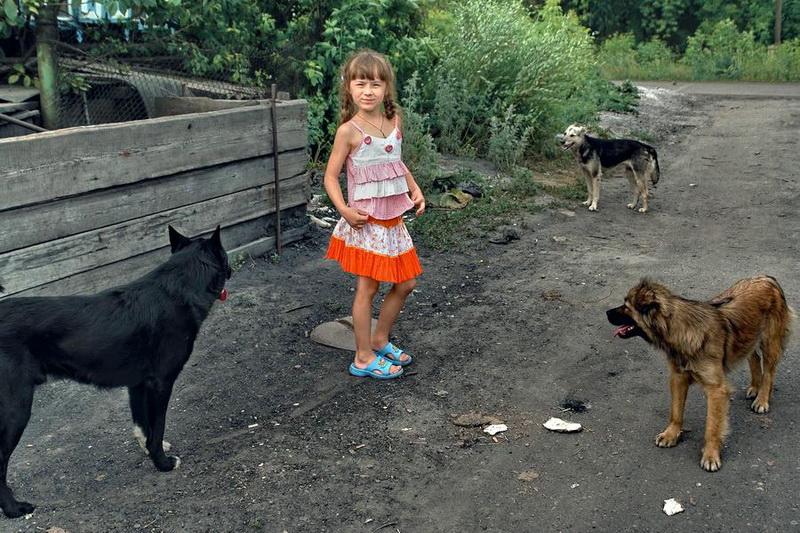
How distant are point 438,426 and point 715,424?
144cm

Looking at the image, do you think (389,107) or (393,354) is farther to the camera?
(393,354)

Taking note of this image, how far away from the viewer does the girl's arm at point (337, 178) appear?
485 cm

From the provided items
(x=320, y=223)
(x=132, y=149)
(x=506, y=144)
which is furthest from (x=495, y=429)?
(x=506, y=144)

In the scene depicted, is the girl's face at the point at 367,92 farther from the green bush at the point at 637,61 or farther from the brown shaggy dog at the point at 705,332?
the green bush at the point at 637,61

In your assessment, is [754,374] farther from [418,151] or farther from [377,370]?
[418,151]

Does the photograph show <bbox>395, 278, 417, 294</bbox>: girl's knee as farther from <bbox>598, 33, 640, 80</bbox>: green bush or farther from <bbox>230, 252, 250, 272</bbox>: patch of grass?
<bbox>598, 33, 640, 80</bbox>: green bush

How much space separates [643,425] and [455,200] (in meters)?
4.76

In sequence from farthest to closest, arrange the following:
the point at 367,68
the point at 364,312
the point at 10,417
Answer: the point at 364,312 < the point at 367,68 < the point at 10,417

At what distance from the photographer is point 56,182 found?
531 centimetres

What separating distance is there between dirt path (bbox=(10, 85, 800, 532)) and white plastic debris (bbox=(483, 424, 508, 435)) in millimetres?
52

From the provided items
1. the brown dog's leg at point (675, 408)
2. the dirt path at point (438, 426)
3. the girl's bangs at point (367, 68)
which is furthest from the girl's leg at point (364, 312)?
the brown dog's leg at point (675, 408)

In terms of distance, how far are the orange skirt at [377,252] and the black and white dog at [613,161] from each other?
4.76 metres

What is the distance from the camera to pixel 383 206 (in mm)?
5031

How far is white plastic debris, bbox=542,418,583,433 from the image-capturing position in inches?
174
